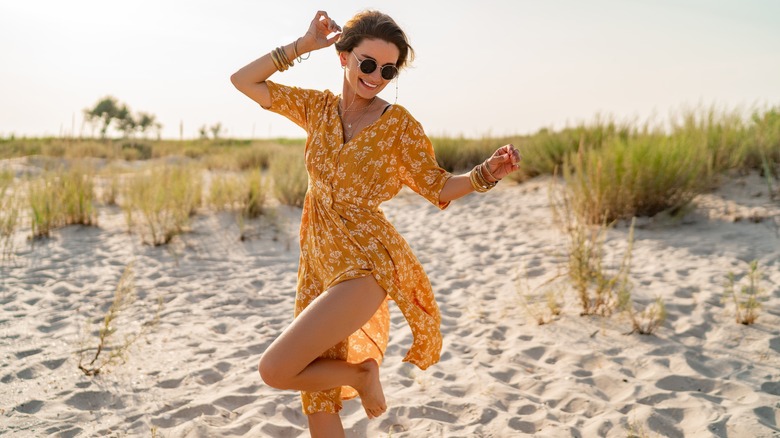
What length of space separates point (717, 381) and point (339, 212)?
8.93 feet

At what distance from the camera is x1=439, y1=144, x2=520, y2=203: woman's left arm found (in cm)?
240

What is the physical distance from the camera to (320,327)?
2.23 metres

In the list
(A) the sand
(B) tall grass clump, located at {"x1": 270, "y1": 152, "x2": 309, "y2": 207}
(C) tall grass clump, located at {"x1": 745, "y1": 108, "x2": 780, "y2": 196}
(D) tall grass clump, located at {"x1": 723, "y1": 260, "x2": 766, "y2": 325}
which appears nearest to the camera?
(A) the sand

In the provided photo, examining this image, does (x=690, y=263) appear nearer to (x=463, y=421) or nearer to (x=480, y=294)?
(x=480, y=294)

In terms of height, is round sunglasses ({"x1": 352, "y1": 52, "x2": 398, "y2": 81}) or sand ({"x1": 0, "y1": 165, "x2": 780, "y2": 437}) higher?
round sunglasses ({"x1": 352, "y1": 52, "x2": 398, "y2": 81})

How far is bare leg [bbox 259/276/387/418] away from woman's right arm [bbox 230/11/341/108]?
955mm

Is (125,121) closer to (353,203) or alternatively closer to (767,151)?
(767,151)

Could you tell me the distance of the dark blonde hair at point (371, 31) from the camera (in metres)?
2.53

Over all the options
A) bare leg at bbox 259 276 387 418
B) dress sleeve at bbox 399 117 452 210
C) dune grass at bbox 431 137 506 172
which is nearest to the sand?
bare leg at bbox 259 276 387 418

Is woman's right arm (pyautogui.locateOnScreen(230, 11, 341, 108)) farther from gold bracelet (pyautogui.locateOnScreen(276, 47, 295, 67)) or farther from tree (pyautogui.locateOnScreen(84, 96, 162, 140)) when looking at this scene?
tree (pyautogui.locateOnScreen(84, 96, 162, 140))

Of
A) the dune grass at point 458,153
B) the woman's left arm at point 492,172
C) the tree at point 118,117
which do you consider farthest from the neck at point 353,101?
the tree at point 118,117

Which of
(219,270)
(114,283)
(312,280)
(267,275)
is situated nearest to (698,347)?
(312,280)

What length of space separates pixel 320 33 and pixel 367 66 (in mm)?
297

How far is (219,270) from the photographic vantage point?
6625mm
